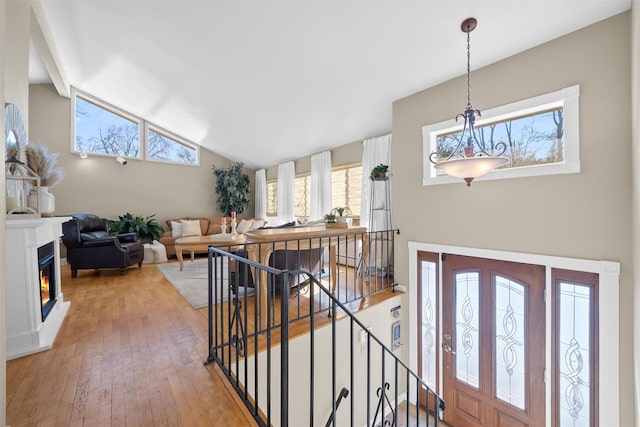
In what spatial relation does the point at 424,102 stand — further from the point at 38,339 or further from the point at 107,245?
the point at 107,245

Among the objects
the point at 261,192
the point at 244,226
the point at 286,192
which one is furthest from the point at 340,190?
the point at 261,192

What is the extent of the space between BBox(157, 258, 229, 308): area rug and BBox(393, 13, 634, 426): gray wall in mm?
2862

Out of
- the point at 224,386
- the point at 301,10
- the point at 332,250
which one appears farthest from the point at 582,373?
the point at 301,10

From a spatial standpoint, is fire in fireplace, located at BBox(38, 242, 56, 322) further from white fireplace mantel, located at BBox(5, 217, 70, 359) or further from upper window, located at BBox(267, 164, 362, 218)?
upper window, located at BBox(267, 164, 362, 218)

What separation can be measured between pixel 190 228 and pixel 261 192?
232cm

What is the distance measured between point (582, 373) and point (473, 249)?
1.37 metres

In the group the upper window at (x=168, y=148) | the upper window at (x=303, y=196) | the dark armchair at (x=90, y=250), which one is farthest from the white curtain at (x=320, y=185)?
the upper window at (x=168, y=148)

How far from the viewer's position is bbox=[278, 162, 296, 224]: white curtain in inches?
257

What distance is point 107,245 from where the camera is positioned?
4176 mm

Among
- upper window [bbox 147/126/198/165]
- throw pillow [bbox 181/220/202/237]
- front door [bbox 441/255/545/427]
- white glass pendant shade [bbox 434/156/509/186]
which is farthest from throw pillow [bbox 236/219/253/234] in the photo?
white glass pendant shade [bbox 434/156/509/186]

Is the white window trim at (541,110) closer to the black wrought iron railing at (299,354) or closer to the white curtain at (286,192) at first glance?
the black wrought iron railing at (299,354)

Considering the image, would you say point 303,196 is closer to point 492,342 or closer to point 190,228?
point 190,228

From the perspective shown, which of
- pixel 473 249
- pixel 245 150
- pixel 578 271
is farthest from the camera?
pixel 245 150

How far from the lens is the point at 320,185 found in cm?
563
